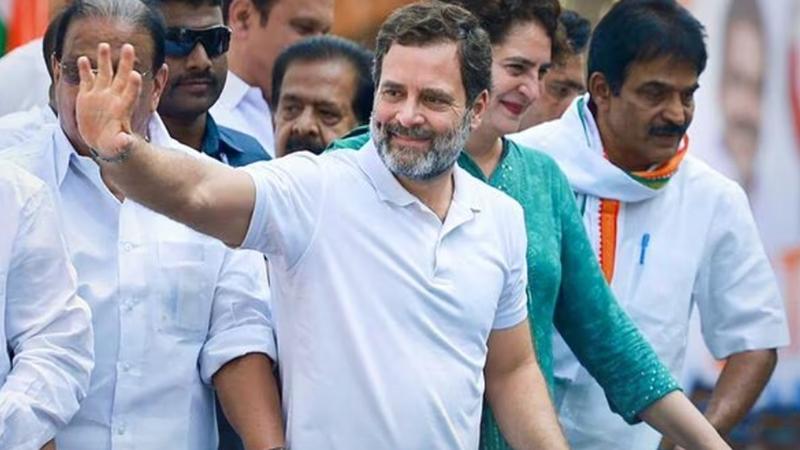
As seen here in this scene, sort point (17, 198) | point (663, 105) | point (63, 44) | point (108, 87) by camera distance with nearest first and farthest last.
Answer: point (108, 87), point (17, 198), point (63, 44), point (663, 105)

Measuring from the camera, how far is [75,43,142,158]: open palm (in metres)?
4.45

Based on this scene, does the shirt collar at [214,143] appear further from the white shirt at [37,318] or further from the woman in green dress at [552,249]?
the white shirt at [37,318]

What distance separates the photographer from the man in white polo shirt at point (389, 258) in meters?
4.89

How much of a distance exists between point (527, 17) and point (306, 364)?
4.33 feet

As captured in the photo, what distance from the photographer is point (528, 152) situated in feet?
18.9

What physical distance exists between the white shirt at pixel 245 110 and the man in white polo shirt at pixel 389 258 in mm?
1705

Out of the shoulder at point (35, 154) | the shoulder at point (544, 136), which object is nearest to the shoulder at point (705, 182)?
the shoulder at point (544, 136)

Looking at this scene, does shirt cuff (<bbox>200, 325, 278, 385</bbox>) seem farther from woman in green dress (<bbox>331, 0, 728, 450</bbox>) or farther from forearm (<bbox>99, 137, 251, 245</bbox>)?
woman in green dress (<bbox>331, 0, 728, 450</bbox>)

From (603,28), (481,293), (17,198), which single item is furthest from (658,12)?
(17,198)

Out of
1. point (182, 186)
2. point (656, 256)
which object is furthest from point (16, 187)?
point (656, 256)

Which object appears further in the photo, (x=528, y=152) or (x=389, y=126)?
(x=528, y=152)

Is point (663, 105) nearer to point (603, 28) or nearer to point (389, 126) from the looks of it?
point (603, 28)

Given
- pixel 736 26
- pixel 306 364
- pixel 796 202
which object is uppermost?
pixel 306 364

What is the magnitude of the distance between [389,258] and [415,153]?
24 cm
